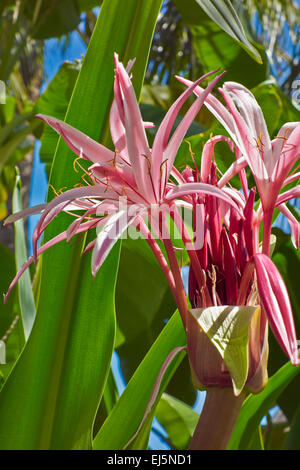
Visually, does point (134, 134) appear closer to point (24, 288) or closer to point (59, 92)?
point (24, 288)

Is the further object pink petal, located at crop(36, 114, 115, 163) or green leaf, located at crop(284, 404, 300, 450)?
green leaf, located at crop(284, 404, 300, 450)

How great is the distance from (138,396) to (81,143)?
19 centimetres

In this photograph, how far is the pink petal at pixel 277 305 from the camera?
23 centimetres

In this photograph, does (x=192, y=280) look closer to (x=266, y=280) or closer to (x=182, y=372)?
(x=266, y=280)

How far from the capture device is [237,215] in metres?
0.30

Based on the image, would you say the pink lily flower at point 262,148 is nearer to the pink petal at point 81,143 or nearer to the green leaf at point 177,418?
the pink petal at point 81,143

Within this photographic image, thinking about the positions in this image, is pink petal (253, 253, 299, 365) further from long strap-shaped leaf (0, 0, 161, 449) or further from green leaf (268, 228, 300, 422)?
green leaf (268, 228, 300, 422)

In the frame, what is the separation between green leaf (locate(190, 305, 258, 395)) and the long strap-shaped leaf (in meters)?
0.12

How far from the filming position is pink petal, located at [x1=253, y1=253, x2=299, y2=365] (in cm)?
23

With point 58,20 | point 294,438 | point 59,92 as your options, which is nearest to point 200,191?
point 294,438

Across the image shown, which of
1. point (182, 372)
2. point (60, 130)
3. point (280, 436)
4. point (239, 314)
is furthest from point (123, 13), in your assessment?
point (280, 436)

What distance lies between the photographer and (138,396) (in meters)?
0.38

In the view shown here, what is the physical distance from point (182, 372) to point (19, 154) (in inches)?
34.4

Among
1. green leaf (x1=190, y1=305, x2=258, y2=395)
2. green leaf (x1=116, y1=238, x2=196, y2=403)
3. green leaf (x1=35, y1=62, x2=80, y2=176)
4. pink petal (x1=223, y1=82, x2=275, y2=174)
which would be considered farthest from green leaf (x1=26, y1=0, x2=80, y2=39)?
green leaf (x1=190, y1=305, x2=258, y2=395)
